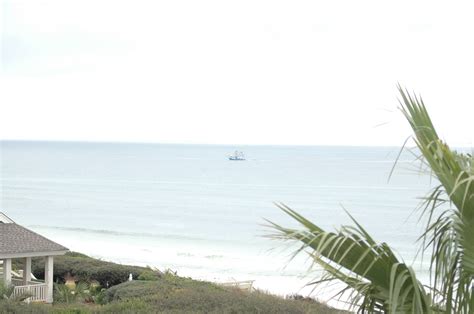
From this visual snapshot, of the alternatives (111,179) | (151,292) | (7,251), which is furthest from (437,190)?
(111,179)

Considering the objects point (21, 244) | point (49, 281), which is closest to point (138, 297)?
point (49, 281)

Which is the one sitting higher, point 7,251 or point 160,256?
point 7,251

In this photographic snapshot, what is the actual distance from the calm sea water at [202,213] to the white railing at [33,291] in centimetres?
740

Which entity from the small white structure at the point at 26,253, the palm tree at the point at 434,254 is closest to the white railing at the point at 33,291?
the small white structure at the point at 26,253

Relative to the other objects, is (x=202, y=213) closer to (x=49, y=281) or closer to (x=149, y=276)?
(x=149, y=276)

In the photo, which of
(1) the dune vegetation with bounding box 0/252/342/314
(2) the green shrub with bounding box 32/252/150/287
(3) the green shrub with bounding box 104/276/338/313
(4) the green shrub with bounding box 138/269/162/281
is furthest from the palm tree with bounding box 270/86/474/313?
(2) the green shrub with bounding box 32/252/150/287

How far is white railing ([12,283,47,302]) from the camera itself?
19722mm

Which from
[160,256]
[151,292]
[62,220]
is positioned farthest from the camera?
[62,220]

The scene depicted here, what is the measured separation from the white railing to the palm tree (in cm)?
1616

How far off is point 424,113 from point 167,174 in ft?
530

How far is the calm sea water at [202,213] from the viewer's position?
155 ft

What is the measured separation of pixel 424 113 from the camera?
447cm

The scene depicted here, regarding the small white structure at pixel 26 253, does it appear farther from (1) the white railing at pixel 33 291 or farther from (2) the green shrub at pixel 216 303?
(2) the green shrub at pixel 216 303

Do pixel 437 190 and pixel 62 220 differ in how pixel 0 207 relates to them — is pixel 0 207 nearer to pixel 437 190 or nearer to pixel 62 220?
pixel 62 220
